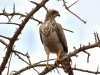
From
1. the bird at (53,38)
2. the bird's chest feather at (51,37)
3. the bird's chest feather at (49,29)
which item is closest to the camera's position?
the bird's chest feather at (49,29)

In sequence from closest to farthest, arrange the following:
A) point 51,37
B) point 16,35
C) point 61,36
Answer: point 16,35, point 51,37, point 61,36

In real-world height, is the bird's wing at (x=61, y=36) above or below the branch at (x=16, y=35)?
above

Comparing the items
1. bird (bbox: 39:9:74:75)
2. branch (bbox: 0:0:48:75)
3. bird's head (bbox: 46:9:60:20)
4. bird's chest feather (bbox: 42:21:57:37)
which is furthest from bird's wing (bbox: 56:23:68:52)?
branch (bbox: 0:0:48:75)

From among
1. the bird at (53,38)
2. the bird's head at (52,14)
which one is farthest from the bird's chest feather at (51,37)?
the bird's head at (52,14)

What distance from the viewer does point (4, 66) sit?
4.97m

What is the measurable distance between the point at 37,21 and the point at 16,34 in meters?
0.65

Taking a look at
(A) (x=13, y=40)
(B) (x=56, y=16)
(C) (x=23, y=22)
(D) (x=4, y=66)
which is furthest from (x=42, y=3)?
(B) (x=56, y=16)

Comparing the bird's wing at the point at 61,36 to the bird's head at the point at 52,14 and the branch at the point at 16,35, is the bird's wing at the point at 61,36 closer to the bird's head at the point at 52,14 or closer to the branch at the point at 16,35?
the bird's head at the point at 52,14

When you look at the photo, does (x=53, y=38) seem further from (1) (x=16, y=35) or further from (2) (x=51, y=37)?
(1) (x=16, y=35)

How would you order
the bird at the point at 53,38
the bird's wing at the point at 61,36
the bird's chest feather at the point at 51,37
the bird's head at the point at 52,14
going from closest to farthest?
the bird's chest feather at the point at 51,37 < the bird at the point at 53,38 < the bird's wing at the point at 61,36 < the bird's head at the point at 52,14

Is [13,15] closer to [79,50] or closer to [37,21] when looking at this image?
[37,21]

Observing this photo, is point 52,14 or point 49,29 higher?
point 52,14

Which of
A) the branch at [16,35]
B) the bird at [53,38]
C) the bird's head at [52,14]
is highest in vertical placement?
the bird's head at [52,14]

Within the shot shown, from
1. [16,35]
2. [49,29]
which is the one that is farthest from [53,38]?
[16,35]
